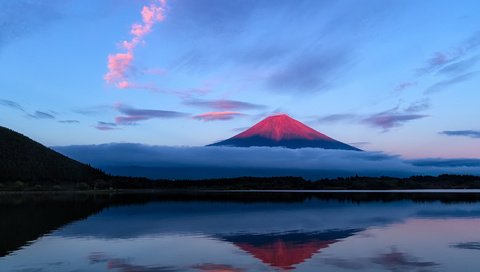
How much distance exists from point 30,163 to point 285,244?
158 m

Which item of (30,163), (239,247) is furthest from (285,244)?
(30,163)

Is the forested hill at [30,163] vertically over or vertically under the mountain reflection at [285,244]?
over

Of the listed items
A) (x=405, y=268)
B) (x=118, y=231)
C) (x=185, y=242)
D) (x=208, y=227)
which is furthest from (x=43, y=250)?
(x=405, y=268)

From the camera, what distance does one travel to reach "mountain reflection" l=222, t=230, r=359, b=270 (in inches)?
937

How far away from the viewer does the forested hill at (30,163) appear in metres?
159

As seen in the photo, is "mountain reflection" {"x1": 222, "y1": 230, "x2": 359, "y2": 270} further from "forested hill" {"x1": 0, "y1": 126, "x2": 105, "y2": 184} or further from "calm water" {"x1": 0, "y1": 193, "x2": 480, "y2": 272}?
"forested hill" {"x1": 0, "y1": 126, "x2": 105, "y2": 184}

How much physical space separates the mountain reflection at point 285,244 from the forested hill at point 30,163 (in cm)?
14088

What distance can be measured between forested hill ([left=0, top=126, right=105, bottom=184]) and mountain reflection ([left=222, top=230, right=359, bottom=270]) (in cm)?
14088

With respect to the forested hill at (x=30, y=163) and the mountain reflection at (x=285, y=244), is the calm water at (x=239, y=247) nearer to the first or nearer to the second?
the mountain reflection at (x=285, y=244)

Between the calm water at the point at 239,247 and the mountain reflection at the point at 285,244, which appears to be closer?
the calm water at the point at 239,247

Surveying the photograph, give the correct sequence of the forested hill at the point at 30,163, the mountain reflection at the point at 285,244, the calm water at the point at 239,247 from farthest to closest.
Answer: the forested hill at the point at 30,163 → the mountain reflection at the point at 285,244 → the calm water at the point at 239,247

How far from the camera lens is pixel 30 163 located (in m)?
168

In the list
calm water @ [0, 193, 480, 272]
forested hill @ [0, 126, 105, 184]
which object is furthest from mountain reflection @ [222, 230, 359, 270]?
forested hill @ [0, 126, 105, 184]

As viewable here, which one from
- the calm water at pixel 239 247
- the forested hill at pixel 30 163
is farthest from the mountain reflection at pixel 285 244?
the forested hill at pixel 30 163
